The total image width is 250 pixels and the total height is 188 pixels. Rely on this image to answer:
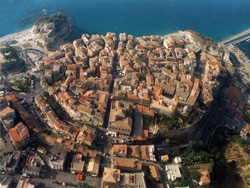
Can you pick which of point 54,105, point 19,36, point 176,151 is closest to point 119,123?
point 176,151

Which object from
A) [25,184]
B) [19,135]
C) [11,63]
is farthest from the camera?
[11,63]

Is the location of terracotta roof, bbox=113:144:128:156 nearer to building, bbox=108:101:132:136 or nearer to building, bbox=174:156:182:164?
building, bbox=108:101:132:136

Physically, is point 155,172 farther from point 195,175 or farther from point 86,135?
point 86,135

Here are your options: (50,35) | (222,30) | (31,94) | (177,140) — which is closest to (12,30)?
(50,35)

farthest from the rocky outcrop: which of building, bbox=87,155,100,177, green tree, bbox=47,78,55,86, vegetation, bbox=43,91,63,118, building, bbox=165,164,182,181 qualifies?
building, bbox=165,164,182,181

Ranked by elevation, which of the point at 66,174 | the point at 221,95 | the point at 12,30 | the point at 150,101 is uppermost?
the point at 12,30

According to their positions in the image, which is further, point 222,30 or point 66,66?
point 222,30

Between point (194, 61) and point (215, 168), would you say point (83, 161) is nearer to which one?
point (215, 168)
